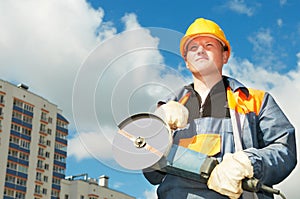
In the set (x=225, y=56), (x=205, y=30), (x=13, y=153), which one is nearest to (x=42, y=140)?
(x=13, y=153)

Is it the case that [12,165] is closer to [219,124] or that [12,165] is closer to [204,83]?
[204,83]

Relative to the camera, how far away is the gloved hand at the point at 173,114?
2.46m

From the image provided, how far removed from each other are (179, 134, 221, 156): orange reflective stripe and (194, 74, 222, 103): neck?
252 mm

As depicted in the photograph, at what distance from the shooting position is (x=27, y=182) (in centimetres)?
4069

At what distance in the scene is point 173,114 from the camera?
2484mm

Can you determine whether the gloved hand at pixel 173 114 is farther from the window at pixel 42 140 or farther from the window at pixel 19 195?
the window at pixel 42 140

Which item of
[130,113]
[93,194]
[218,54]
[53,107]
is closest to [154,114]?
[130,113]

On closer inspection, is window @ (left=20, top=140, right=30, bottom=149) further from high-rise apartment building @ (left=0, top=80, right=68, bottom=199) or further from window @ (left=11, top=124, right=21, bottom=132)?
window @ (left=11, top=124, right=21, bottom=132)

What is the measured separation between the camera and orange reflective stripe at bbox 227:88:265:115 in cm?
257

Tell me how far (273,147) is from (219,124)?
0.25m

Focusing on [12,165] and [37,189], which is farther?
[37,189]

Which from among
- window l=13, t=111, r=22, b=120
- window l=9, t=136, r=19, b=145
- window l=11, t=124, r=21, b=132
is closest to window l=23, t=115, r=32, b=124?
window l=13, t=111, r=22, b=120

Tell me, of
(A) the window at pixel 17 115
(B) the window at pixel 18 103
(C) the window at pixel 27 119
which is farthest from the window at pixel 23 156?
(B) the window at pixel 18 103

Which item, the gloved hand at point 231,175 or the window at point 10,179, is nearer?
the gloved hand at point 231,175
